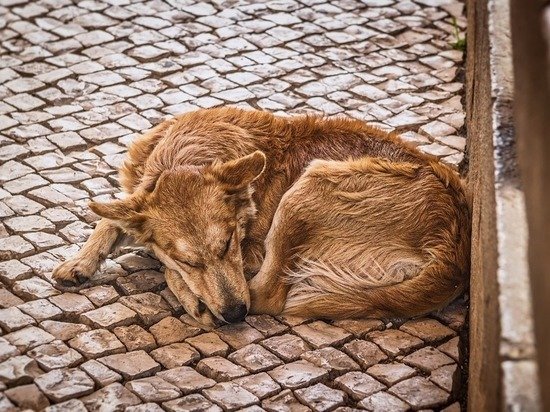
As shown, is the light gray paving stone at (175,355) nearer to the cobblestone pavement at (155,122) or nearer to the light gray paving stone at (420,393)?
the cobblestone pavement at (155,122)

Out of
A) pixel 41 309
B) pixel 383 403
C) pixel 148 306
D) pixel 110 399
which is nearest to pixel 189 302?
pixel 148 306

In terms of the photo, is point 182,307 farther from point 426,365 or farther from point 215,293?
point 426,365

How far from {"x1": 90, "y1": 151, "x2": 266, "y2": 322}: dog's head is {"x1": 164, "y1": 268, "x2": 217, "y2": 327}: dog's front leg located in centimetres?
5

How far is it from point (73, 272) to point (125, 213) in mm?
645

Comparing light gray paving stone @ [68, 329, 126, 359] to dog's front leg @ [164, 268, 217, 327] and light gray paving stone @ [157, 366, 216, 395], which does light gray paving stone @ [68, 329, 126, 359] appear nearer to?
light gray paving stone @ [157, 366, 216, 395]

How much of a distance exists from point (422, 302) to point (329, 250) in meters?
0.69

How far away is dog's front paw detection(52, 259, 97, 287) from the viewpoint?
6.00m

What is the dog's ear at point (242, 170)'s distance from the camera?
5758 mm

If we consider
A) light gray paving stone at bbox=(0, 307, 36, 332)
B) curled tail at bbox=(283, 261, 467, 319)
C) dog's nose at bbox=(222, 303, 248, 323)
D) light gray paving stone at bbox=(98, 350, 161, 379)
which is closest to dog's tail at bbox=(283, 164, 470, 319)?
curled tail at bbox=(283, 261, 467, 319)

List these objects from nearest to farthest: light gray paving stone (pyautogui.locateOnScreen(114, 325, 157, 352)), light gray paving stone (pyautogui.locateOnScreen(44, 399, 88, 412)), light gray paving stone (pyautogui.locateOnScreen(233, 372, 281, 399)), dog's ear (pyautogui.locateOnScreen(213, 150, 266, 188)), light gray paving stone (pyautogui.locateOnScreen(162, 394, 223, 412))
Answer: light gray paving stone (pyautogui.locateOnScreen(44, 399, 88, 412)) < light gray paving stone (pyautogui.locateOnScreen(162, 394, 223, 412)) < light gray paving stone (pyautogui.locateOnScreen(233, 372, 281, 399)) < light gray paving stone (pyautogui.locateOnScreen(114, 325, 157, 352)) < dog's ear (pyautogui.locateOnScreen(213, 150, 266, 188))

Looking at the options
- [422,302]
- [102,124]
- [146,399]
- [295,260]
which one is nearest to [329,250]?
[295,260]

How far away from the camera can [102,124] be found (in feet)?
26.3

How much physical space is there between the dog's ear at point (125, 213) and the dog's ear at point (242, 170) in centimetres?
54

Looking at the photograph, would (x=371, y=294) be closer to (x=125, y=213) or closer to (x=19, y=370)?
(x=125, y=213)
